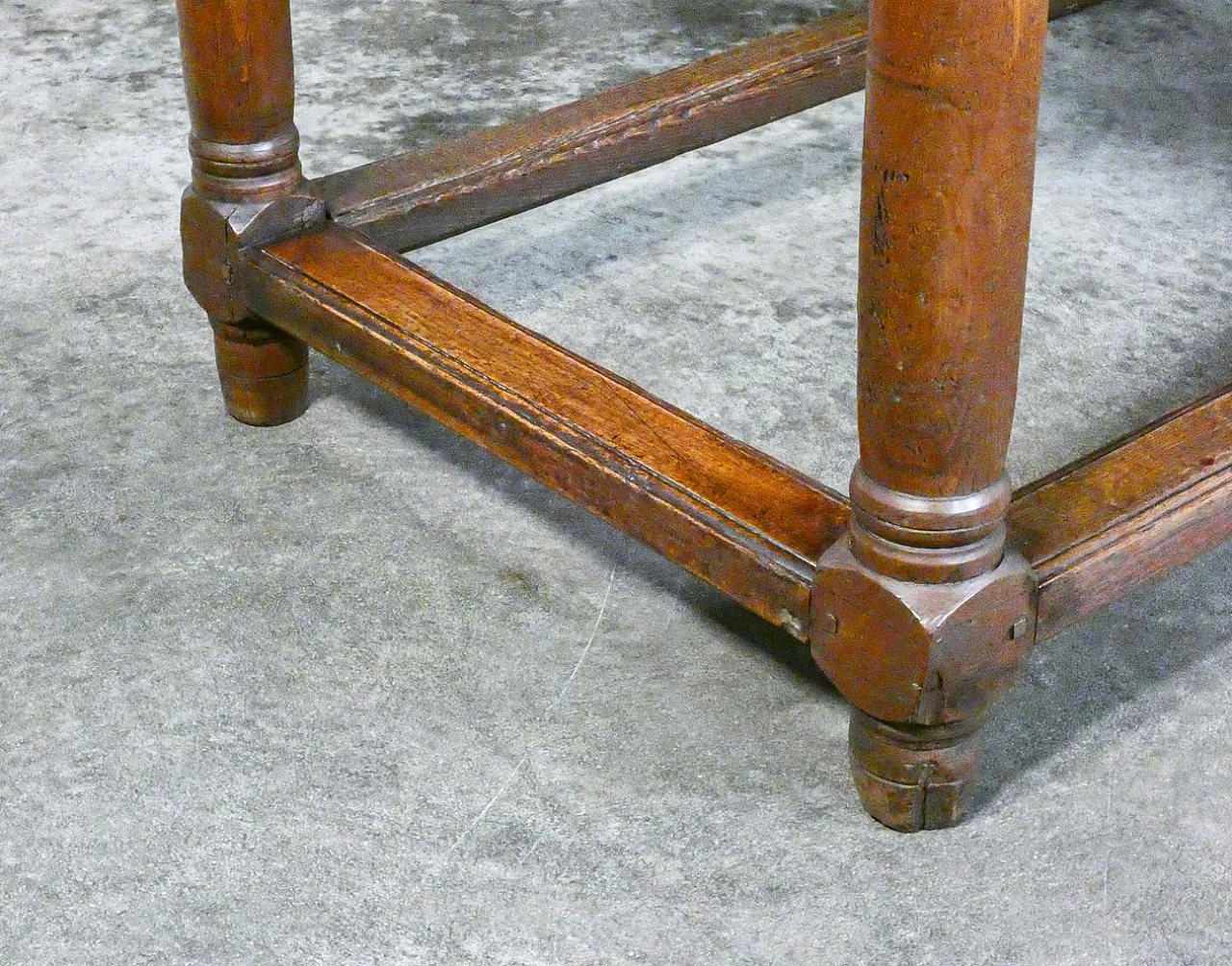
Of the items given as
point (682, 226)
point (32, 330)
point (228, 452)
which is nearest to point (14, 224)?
point (32, 330)

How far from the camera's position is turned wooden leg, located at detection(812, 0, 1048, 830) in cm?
117

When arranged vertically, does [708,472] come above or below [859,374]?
below

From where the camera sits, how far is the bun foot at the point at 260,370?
2.00 m

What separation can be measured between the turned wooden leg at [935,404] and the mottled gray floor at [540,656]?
12cm

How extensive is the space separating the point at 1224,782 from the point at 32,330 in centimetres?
145

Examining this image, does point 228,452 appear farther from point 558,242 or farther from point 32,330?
point 558,242

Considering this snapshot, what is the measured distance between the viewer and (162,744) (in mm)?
1559

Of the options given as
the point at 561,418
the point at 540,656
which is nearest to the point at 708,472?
the point at 561,418

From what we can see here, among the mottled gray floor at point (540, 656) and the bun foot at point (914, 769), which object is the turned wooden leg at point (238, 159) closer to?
the mottled gray floor at point (540, 656)

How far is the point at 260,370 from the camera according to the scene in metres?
2.01

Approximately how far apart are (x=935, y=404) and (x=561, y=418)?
0.43 m

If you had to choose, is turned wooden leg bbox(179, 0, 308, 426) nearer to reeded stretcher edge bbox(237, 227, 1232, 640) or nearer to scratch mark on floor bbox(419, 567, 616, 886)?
reeded stretcher edge bbox(237, 227, 1232, 640)

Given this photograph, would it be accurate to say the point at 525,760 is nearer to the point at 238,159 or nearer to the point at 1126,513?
the point at 1126,513

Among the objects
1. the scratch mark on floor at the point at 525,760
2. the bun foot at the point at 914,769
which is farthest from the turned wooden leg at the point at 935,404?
the scratch mark on floor at the point at 525,760
